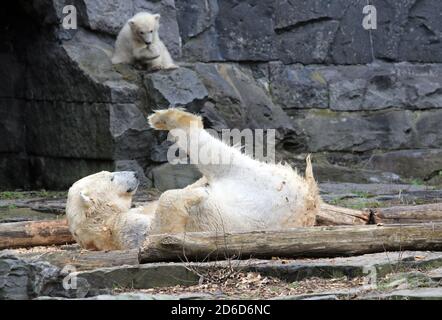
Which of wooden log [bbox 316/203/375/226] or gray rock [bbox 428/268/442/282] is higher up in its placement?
wooden log [bbox 316/203/375/226]

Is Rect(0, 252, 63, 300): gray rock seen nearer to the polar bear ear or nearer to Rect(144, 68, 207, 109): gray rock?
the polar bear ear

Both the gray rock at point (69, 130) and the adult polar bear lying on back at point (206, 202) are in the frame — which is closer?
the adult polar bear lying on back at point (206, 202)

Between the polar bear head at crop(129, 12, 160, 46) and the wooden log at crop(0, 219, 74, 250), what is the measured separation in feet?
14.4

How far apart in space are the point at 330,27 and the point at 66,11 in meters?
3.32

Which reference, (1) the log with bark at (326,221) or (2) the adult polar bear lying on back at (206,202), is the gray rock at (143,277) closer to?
(2) the adult polar bear lying on back at (206,202)

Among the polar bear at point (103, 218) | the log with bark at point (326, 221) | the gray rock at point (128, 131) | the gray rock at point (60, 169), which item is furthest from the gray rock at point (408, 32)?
the polar bear at point (103, 218)

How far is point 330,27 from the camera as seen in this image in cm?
1220

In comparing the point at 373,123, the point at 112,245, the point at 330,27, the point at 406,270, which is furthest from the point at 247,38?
the point at 406,270

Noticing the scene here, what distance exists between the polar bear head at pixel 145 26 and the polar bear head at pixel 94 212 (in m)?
4.78

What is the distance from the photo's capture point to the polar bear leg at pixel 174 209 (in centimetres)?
589

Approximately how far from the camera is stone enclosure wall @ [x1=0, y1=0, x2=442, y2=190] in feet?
35.4

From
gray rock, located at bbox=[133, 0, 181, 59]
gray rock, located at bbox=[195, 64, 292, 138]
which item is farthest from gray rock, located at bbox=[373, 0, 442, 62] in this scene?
gray rock, located at bbox=[133, 0, 181, 59]

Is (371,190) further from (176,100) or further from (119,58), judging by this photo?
(119,58)

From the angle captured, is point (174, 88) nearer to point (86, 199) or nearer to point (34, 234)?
point (34, 234)
